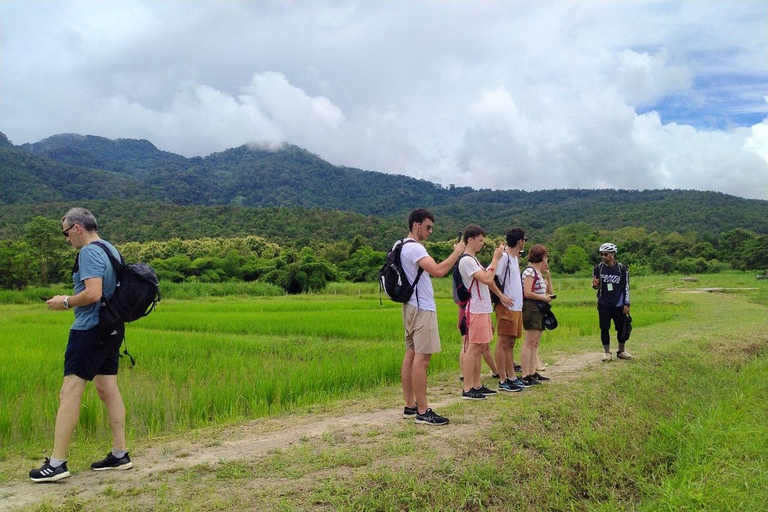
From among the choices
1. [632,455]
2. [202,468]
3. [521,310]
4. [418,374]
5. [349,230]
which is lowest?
[632,455]

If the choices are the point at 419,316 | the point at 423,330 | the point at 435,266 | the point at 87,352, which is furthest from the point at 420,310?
the point at 87,352

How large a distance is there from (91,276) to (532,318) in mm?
4426

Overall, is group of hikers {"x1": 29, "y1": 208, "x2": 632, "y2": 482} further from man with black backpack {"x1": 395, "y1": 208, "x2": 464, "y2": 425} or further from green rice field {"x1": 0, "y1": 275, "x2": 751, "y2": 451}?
green rice field {"x1": 0, "y1": 275, "x2": 751, "y2": 451}

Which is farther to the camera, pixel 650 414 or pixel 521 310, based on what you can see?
Answer: pixel 521 310

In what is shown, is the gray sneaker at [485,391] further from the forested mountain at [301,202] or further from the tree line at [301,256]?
the forested mountain at [301,202]

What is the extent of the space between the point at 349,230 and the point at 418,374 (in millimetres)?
49446

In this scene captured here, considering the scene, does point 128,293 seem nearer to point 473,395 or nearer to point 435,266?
point 435,266

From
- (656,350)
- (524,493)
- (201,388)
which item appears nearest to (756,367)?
(656,350)

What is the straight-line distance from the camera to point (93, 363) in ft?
11.4

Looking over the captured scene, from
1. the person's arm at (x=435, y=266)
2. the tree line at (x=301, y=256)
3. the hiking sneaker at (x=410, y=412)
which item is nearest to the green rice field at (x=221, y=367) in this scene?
the hiking sneaker at (x=410, y=412)

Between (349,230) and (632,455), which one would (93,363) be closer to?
(632,455)

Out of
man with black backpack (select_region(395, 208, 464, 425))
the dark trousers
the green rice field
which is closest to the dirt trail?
man with black backpack (select_region(395, 208, 464, 425))

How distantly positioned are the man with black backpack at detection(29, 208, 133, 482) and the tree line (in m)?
28.3

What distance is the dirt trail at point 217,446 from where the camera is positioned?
324cm
